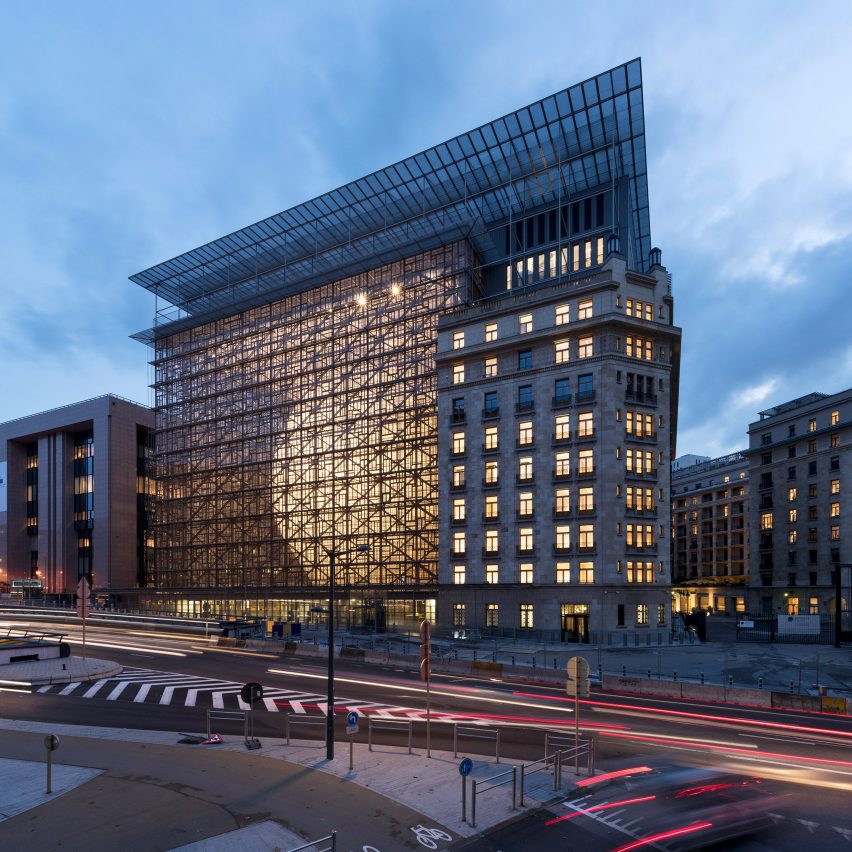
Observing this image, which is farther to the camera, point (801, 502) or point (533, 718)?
point (801, 502)

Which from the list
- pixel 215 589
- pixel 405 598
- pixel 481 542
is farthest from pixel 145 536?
pixel 481 542

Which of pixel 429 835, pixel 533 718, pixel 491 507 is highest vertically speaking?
pixel 491 507

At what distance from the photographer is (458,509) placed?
6356 centimetres

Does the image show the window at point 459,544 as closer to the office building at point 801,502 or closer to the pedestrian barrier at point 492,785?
the pedestrian barrier at point 492,785

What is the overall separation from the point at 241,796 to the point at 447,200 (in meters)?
63.8

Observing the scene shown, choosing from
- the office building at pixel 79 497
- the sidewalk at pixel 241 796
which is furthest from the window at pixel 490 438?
→ the office building at pixel 79 497

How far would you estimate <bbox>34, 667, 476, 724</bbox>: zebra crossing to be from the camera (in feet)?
89.8

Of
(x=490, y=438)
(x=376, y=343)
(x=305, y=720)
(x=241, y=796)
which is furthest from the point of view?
(x=376, y=343)

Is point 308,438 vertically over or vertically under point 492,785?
over

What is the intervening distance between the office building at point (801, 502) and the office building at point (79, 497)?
91845mm

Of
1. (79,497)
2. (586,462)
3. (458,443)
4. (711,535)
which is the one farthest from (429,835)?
(711,535)

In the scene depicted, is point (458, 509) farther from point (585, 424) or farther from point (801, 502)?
point (801, 502)

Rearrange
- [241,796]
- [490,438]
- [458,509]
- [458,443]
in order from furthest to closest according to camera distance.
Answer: [458,443] < [458,509] < [490,438] < [241,796]

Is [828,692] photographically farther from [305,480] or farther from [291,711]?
[305,480]
